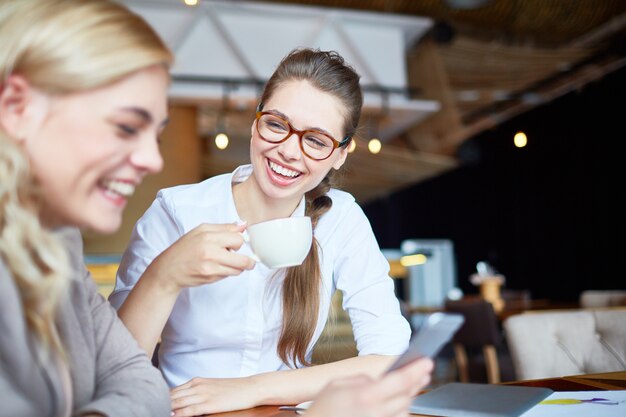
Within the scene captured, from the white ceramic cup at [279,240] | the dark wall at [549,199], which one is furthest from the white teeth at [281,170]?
the dark wall at [549,199]

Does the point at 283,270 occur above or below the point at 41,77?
below

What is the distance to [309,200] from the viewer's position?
169 centimetres

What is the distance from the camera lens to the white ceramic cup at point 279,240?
1.09 meters

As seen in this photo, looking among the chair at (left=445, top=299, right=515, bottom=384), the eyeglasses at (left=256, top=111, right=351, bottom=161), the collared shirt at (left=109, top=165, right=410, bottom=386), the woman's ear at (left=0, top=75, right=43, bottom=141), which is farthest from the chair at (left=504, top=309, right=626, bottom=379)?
the chair at (left=445, top=299, right=515, bottom=384)

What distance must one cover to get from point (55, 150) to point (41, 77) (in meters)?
0.09

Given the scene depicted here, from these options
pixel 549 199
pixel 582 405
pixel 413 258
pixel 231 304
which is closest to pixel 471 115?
pixel 549 199

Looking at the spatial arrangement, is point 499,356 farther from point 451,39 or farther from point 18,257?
point 18,257

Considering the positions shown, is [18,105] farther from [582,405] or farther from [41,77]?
[582,405]

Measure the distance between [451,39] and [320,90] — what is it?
16.7ft

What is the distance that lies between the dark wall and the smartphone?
25.7 ft

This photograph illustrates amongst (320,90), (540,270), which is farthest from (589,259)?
(320,90)

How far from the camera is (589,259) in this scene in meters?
8.70

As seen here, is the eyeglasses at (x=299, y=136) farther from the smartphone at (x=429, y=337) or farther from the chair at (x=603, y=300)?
the chair at (x=603, y=300)

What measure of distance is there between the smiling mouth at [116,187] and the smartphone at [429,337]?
1.34ft
